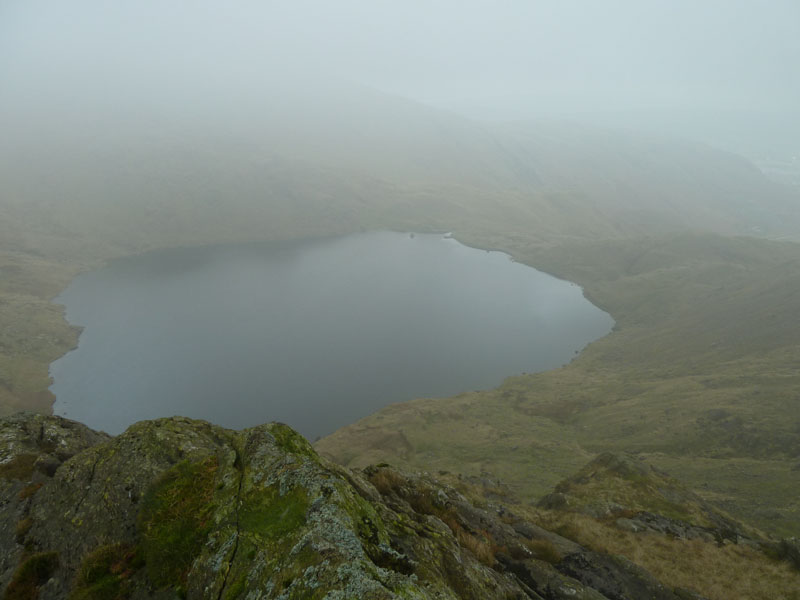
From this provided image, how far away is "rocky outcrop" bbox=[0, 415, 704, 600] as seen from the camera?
8172 millimetres

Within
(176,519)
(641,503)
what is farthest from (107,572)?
(641,503)

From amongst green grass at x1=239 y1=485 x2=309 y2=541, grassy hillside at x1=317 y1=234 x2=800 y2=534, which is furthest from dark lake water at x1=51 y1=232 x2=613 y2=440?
green grass at x1=239 y1=485 x2=309 y2=541

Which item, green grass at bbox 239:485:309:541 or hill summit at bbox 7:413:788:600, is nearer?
hill summit at bbox 7:413:788:600

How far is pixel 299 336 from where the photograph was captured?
110 m

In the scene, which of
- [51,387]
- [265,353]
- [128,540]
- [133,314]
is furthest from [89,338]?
[128,540]

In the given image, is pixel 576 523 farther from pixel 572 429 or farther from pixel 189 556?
pixel 572 429

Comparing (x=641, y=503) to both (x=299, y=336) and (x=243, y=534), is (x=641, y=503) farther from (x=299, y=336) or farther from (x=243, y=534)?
(x=299, y=336)

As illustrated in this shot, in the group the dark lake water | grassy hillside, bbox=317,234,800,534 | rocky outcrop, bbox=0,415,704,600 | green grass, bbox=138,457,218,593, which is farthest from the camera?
the dark lake water

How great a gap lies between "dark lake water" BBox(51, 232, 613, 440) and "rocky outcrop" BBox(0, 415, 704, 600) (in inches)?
2458

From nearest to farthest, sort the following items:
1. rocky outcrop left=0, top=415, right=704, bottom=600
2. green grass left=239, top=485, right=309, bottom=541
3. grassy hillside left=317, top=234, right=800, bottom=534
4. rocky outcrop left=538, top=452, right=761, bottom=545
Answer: rocky outcrop left=0, top=415, right=704, bottom=600
green grass left=239, top=485, right=309, bottom=541
rocky outcrop left=538, top=452, right=761, bottom=545
grassy hillside left=317, top=234, right=800, bottom=534

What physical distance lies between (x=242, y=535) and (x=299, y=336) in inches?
4077

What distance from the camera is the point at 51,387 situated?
286ft

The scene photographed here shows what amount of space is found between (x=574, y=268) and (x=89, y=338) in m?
173

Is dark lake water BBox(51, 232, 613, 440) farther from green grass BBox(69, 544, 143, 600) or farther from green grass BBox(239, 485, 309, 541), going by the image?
green grass BBox(239, 485, 309, 541)
